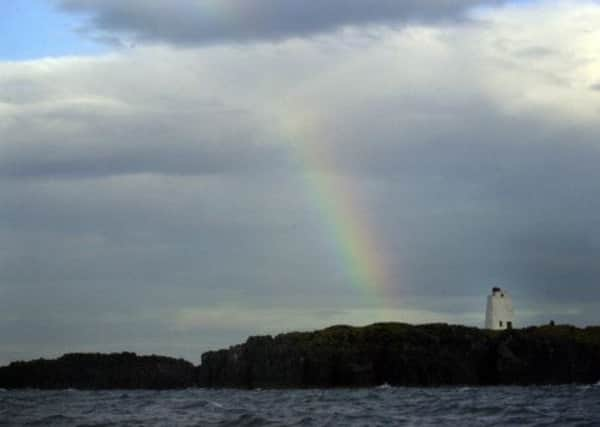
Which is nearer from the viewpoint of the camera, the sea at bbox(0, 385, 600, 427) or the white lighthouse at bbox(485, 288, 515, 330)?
the sea at bbox(0, 385, 600, 427)

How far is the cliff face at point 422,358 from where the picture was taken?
131500mm

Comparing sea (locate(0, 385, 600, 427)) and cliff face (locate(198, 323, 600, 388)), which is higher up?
cliff face (locate(198, 323, 600, 388))

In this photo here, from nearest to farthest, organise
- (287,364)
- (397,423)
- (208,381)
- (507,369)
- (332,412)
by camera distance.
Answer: (397,423)
(332,412)
(507,369)
(287,364)
(208,381)

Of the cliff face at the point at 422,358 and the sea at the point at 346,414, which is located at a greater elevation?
the cliff face at the point at 422,358

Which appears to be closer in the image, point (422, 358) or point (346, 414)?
point (346, 414)

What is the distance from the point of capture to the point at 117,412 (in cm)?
7319

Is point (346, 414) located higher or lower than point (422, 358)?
lower

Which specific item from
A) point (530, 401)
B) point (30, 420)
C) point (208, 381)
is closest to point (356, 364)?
point (208, 381)

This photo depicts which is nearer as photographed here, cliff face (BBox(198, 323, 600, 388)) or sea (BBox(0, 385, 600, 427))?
sea (BBox(0, 385, 600, 427))

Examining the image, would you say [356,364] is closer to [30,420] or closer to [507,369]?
[507,369]

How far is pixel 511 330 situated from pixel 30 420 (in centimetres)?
8615

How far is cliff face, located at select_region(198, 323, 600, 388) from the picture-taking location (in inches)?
5177

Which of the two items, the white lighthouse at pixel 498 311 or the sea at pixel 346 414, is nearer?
the sea at pixel 346 414

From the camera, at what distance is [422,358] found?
137 metres
